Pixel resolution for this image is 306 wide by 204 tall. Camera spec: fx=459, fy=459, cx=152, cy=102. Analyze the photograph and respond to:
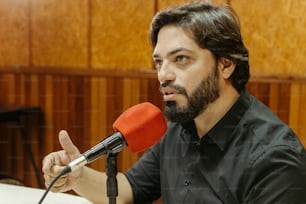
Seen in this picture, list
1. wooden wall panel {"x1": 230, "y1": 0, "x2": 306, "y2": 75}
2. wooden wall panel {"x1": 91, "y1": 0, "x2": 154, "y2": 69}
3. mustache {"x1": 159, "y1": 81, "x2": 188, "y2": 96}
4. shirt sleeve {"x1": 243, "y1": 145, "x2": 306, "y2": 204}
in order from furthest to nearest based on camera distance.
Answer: wooden wall panel {"x1": 91, "y1": 0, "x2": 154, "y2": 69}
wooden wall panel {"x1": 230, "y1": 0, "x2": 306, "y2": 75}
mustache {"x1": 159, "y1": 81, "x2": 188, "y2": 96}
shirt sleeve {"x1": 243, "y1": 145, "x2": 306, "y2": 204}

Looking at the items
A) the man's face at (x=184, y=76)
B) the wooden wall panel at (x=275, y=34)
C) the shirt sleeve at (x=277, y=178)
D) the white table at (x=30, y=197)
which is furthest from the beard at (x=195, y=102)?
the wooden wall panel at (x=275, y=34)

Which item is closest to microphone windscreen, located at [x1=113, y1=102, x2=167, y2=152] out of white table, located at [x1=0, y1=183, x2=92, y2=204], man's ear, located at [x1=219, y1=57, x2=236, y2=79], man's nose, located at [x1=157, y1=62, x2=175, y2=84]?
man's nose, located at [x1=157, y1=62, x2=175, y2=84]

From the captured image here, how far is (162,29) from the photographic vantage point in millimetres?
1052

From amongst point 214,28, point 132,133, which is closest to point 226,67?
point 214,28

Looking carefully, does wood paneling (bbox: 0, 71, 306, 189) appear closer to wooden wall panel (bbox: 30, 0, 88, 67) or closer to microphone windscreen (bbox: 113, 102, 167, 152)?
wooden wall panel (bbox: 30, 0, 88, 67)

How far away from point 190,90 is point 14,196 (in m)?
A: 0.48

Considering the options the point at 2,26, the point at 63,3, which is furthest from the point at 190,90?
the point at 2,26

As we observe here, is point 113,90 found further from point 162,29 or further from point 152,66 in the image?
point 162,29

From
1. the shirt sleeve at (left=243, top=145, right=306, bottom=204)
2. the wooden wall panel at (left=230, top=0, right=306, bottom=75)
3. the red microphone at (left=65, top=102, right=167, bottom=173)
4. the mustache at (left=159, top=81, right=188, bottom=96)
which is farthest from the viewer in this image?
the wooden wall panel at (left=230, top=0, right=306, bottom=75)

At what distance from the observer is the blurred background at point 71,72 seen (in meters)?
1.92

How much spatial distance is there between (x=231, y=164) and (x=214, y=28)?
0.98 feet

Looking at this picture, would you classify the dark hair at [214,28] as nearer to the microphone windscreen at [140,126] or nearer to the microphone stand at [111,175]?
the microphone windscreen at [140,126]

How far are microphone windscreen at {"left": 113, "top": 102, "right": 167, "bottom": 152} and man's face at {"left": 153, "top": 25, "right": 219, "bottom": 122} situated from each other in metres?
0.10

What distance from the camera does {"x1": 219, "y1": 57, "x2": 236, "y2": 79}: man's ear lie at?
103 cm
